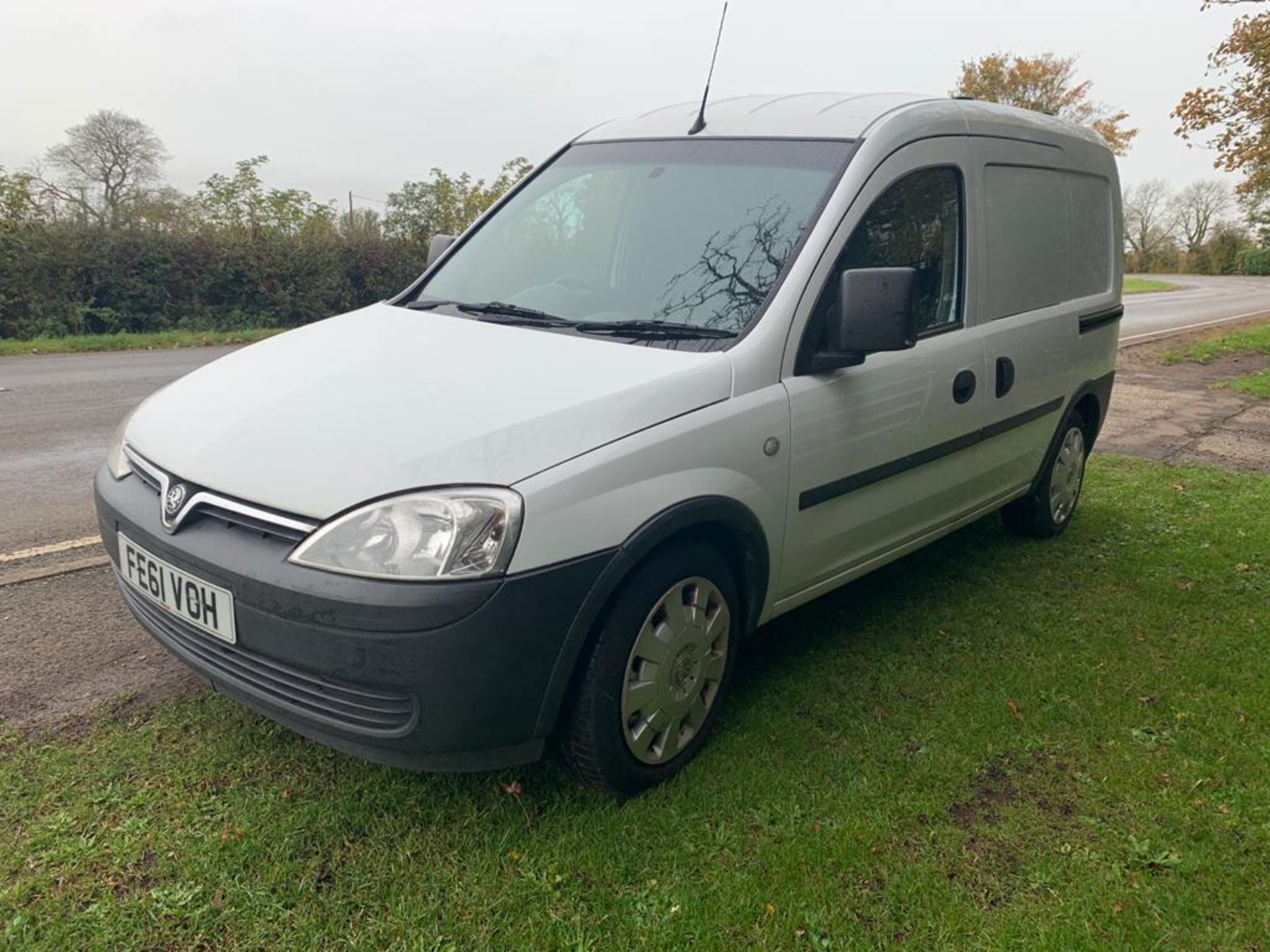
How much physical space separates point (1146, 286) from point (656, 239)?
116ft

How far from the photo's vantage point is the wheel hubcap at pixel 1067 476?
201 inches

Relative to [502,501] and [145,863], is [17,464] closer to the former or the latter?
[145,863]

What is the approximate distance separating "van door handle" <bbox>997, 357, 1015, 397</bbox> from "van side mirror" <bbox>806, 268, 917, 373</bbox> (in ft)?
4.09

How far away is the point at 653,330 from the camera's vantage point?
306cm

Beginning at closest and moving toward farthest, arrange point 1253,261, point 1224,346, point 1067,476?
point 1067,476 < point 1224,346 < point 1253,261

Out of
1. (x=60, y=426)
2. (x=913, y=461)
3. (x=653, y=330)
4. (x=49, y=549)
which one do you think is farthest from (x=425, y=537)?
(x=60, y=426)

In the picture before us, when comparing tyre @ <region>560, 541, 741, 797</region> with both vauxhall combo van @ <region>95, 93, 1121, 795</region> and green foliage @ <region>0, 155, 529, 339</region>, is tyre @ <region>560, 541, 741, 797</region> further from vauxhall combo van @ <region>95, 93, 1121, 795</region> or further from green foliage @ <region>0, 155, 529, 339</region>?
green foliage @ <region>0, 155, 529, 339</region>

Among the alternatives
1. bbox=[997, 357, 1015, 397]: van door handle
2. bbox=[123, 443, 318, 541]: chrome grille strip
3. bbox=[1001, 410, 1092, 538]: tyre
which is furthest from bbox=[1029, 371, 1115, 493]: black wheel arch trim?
bbox=[123, 443, 318, 541]: chrome grille strip

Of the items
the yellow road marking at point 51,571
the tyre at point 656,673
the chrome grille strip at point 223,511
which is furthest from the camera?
the yellow road marking at point 51,571

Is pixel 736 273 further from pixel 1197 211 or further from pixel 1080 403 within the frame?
pixel 1197 211

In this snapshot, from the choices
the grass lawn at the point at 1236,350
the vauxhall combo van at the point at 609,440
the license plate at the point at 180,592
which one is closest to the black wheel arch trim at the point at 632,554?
the vauxhall combo van at the point at 609,440

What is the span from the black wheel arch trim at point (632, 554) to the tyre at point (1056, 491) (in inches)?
101

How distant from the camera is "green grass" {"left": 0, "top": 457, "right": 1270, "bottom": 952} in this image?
234 centimetres

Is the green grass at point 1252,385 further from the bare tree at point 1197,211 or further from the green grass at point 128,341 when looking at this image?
the bare tree at point 1197,211
